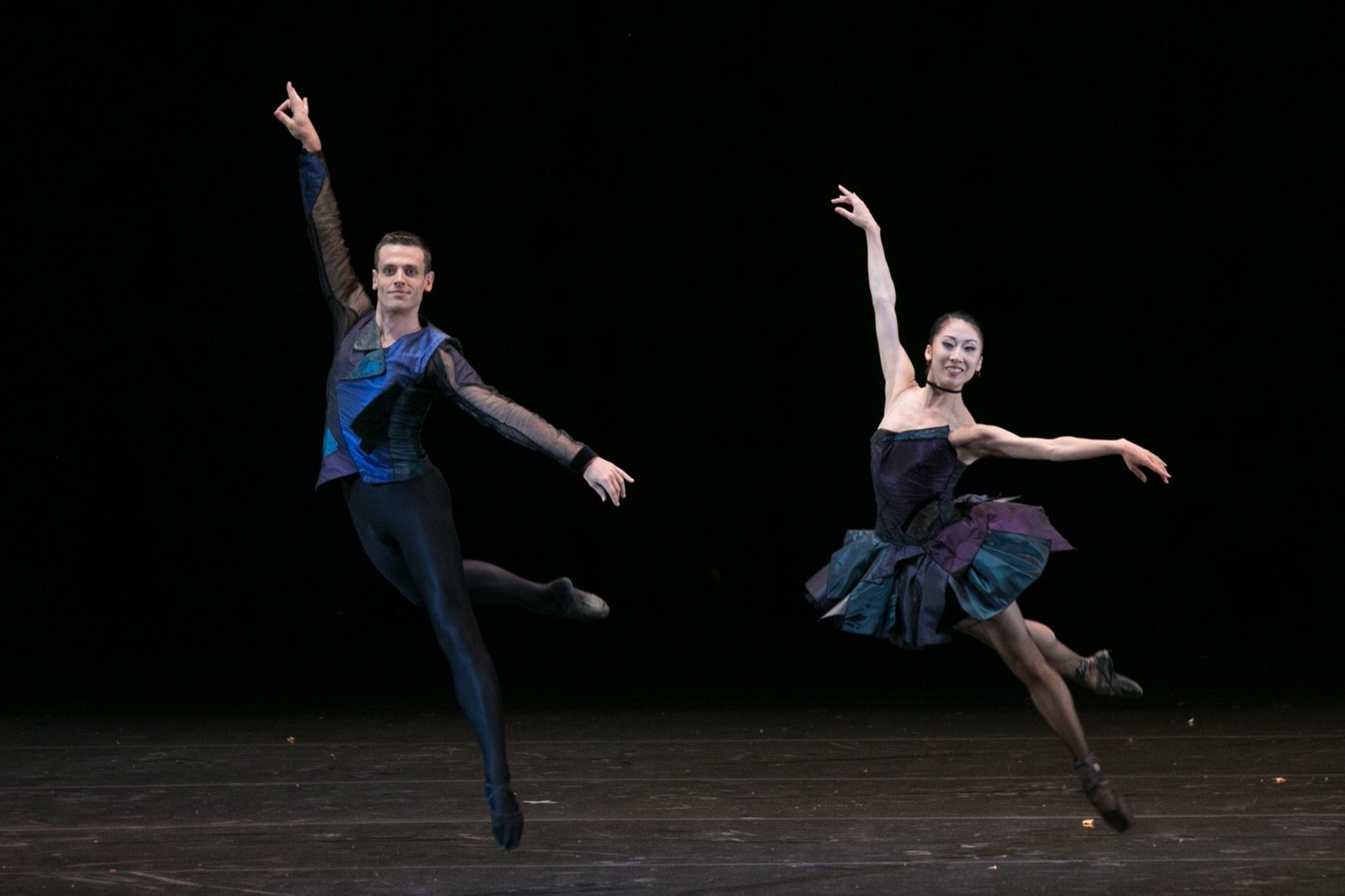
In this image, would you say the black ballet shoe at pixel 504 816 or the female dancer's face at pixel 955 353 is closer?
the black ballet shoe at pixel 504 816

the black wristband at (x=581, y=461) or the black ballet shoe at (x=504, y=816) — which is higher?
the black wristband at (x=581, y=461)

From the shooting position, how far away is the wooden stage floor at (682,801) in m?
3.46

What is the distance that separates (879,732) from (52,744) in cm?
259

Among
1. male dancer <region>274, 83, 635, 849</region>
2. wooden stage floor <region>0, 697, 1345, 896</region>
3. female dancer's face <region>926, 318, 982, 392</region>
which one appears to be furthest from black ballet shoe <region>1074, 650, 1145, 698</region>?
male dancer <region>274, 83, 635, 849</region>

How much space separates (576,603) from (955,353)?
40.1 inches

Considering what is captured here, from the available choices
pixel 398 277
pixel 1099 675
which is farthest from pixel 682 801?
pixel 398 277

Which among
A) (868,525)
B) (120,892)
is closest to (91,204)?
(868,525)

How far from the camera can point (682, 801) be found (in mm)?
4234

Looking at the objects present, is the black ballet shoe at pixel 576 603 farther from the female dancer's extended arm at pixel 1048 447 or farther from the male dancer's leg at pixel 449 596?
the female dancer's extended arm at pixel 1048 447

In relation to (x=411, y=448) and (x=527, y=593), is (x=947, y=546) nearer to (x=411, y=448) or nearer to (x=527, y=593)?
(x=527, y=593)

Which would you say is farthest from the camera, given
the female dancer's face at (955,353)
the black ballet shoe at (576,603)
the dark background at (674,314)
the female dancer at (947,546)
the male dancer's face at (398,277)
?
the dark background at (674,314)

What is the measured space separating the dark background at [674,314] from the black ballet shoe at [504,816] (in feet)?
9.62

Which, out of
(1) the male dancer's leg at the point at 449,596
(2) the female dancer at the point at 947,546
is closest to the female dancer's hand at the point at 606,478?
(1) the male dancer's leg at the point at 449,596

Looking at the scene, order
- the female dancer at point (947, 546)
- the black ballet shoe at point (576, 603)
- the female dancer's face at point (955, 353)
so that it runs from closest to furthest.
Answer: the black ballet shoe at point (576, 603), the female dancer at point (947, 546), the female dancer's face at point (955, 353)
